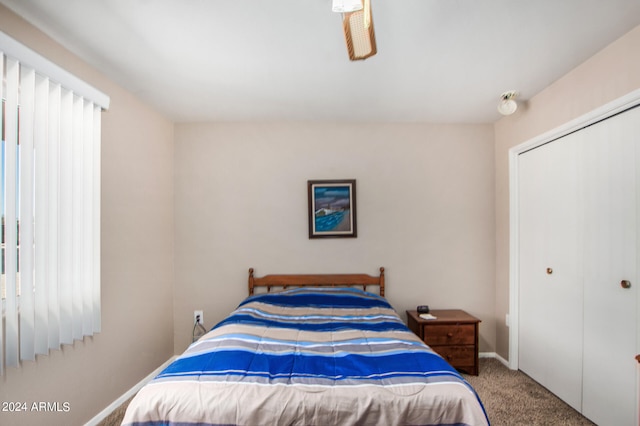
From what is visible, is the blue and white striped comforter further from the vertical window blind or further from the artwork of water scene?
the artwork of water scene

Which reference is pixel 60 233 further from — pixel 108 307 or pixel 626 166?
pixel 626 166

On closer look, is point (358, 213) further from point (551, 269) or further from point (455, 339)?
point (551, 269)

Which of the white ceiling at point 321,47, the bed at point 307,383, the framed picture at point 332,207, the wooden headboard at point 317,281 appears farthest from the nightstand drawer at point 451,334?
the white ceiling at point 321,47

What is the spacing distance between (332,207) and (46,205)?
2.20 metres

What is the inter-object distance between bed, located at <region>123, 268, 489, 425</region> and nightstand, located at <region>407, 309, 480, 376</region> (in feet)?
2.54

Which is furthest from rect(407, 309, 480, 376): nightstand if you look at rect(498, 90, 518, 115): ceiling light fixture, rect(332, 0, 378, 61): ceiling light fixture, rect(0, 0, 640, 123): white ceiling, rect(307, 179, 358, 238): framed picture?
rect(332, 0, 378, 61): ceiling light fixture

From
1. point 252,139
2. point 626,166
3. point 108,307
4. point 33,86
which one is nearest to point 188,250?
point 108,307

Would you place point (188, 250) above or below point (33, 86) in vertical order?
below

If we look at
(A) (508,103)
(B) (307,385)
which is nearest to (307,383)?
(B) (307,385)

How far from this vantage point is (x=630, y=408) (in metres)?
1.82

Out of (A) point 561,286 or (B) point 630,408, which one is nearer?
(B) point 630,408

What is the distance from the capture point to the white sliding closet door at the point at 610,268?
5.98 ft

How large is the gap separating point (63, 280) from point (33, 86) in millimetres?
1089

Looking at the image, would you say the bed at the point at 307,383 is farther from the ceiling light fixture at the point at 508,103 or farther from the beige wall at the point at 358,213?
the ceiling light fixture at the point at 508,103
